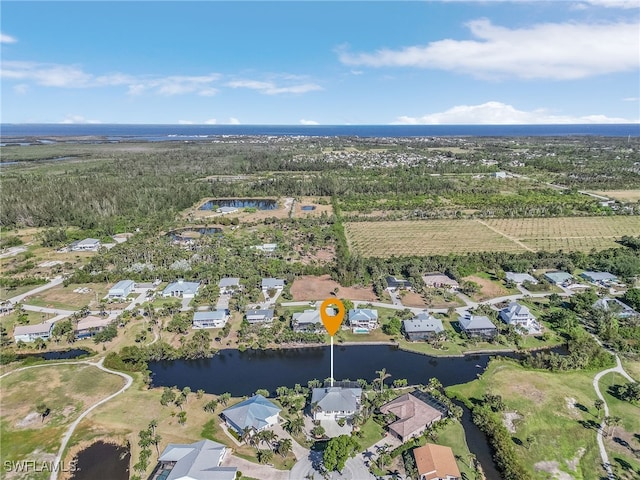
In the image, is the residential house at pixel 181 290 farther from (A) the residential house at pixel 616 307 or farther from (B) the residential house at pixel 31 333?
(A) the residential house at pixel 616 307

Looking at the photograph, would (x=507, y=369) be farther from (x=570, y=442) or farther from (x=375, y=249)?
(x=375, y=249)

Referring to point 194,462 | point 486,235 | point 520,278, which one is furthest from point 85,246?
point 486,235

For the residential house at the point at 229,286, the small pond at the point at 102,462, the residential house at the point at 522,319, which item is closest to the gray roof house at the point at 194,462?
the small pond at the point at 102,462

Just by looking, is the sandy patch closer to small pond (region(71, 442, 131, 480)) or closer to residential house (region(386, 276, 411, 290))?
residential house (region(386, 276, 411, 290))

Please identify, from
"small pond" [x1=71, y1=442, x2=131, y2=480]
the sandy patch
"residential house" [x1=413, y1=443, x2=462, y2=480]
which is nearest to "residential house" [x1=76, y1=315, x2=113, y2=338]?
"small pond" [x1=71, y1=442, x2=131, y2=480]

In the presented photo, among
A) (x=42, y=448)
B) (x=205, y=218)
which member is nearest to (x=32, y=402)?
(x=42, y=448)

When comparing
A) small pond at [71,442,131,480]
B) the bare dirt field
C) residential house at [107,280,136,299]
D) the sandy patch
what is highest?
residential house at [107,280,136,299]
